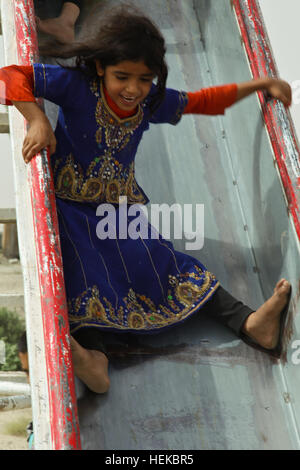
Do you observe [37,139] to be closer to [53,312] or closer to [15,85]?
[15,85]

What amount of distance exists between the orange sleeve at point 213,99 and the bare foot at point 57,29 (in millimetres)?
744

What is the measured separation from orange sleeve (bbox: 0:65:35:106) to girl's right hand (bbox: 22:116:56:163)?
9cm

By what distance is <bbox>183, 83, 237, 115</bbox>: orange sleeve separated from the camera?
2.27 m

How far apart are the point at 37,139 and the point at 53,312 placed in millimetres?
526

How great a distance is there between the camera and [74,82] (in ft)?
6.78

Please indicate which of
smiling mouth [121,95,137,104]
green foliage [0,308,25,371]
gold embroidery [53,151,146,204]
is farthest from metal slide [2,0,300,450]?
green foliage [0,308,25,371]

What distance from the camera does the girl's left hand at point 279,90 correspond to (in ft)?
7.54

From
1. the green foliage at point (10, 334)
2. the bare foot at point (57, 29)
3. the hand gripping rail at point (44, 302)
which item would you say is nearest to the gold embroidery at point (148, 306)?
the hand gripping rail at point (44, 302)

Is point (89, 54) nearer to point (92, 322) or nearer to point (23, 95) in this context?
point (23, 95)

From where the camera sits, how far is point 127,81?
2018mm

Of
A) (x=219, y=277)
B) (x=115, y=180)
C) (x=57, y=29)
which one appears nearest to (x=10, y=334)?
(x=57, y=29)

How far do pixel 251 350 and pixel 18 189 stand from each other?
0.85 metres

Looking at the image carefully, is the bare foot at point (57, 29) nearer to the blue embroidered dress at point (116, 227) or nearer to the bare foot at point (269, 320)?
the blue embroidered dress at point (116, 227)
